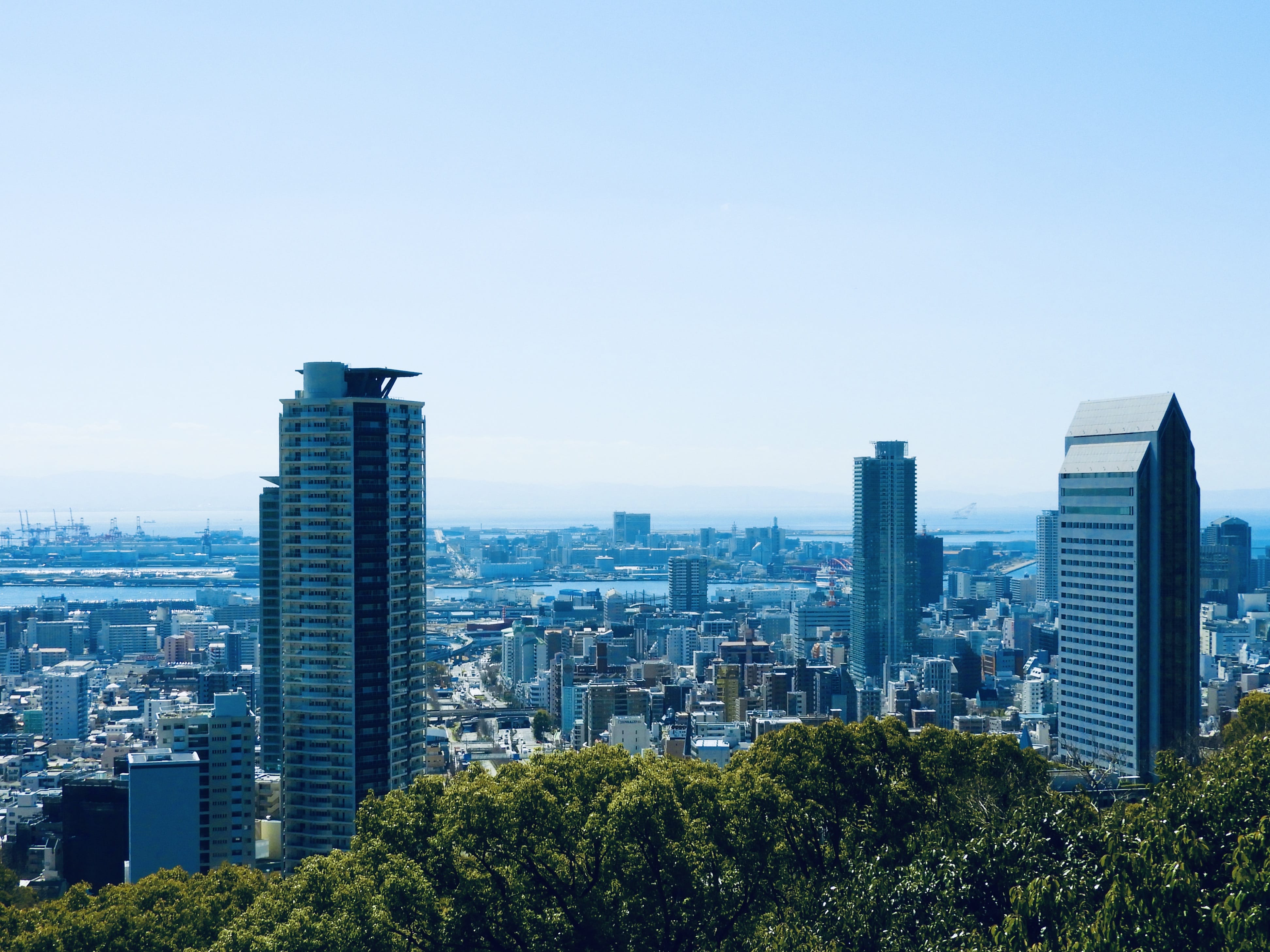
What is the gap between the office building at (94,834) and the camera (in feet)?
62.2

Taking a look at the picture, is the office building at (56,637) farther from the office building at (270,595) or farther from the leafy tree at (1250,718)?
the leafy tree at (1250,718)

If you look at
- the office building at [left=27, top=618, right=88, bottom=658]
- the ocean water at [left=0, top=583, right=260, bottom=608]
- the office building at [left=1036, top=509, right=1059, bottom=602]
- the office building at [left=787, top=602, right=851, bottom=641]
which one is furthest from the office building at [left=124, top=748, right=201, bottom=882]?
the ocean water at [left=0, top=583, right=260, bottom=608]

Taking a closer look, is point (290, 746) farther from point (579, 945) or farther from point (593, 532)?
point (593, 532)

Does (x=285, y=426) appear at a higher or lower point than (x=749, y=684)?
higher

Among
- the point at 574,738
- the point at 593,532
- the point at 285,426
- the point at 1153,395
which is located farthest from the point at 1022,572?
the point at 285,426

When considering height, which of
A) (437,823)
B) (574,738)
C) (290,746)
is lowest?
(574,738)

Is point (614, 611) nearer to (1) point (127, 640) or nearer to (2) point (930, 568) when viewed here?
(2) point (930, 568)

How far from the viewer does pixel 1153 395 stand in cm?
2384

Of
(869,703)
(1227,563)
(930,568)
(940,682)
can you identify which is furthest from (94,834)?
(1227,563)

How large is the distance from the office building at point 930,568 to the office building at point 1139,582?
5475cm

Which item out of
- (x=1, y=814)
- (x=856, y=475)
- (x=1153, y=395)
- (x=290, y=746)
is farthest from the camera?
(x=856, y=475)

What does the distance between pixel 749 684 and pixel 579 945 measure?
1414 inches

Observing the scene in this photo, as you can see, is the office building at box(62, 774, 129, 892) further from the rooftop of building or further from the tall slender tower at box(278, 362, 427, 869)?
the rooftop of building

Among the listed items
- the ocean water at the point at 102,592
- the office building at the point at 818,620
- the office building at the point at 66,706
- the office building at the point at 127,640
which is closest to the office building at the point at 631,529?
the ocean water at the point at 102,592
